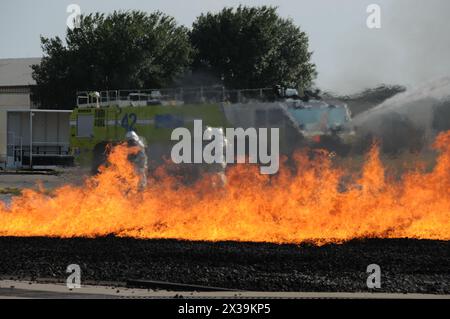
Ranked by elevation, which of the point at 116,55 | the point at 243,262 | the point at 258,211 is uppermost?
the point at 116,55

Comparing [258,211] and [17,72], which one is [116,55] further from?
[258,211]

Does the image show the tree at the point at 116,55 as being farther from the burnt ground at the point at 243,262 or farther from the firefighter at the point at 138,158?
the burnt ground at the point at 243,262

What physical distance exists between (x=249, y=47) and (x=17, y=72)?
75.1ft

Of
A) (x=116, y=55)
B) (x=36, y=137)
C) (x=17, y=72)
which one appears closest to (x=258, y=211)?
(x=36, y=137)

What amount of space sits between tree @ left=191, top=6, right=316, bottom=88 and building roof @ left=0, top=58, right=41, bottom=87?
54.4 feet

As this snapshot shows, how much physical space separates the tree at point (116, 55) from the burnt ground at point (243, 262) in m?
28.5

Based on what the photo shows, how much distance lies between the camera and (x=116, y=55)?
40188mm

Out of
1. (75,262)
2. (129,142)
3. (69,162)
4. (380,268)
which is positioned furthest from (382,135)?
(69,162)

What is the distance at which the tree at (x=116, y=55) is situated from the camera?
3956cm

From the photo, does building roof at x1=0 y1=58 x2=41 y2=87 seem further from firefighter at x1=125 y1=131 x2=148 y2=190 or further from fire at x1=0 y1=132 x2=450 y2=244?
fire at x1=0 y1=132 x2=450 y2=244

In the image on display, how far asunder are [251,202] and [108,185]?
111 inches

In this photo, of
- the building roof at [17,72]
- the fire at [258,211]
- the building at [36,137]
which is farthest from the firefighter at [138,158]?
the building roof at [17,72]

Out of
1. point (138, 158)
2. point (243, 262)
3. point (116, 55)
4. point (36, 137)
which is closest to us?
point (243, 262)
